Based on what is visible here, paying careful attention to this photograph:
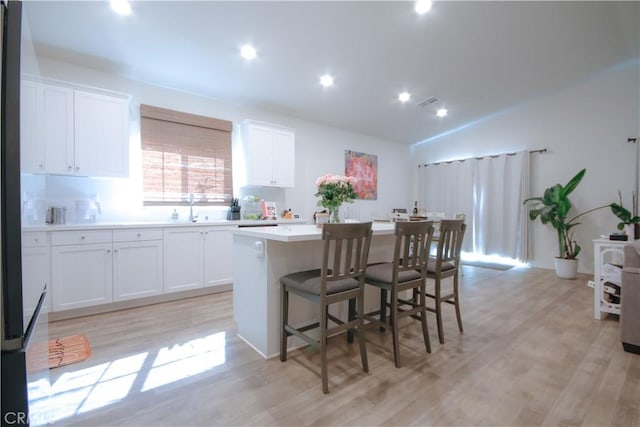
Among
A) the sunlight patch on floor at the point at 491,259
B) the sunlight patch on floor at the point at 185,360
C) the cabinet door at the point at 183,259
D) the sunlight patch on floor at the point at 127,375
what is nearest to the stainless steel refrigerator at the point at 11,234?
the sunlight patch on floor at the point at 127,375

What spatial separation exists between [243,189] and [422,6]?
320 cm

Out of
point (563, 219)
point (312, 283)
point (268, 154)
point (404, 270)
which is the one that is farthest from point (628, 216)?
point (268, 154)

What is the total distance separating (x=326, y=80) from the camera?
387 centimetres

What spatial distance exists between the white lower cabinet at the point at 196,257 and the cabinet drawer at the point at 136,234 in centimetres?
9

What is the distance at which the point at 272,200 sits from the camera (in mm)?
4734

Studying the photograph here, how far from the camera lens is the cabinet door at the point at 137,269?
117 inches

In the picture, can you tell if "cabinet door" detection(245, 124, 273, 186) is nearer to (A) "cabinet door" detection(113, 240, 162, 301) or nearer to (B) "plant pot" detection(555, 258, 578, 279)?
(A) "cabinet door" detection(113, 240, 162, 301)

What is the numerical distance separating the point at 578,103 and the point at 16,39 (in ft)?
22.4

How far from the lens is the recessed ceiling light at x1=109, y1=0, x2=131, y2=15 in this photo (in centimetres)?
234

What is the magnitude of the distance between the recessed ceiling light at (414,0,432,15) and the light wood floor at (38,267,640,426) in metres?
3.06

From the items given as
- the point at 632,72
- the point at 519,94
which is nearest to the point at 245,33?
the point at 519,94

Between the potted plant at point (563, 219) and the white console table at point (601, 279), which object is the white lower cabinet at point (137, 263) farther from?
the potted plant at point (563, 219)

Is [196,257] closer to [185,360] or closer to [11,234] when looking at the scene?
[185,360]

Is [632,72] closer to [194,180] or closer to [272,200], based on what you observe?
[272,200]
